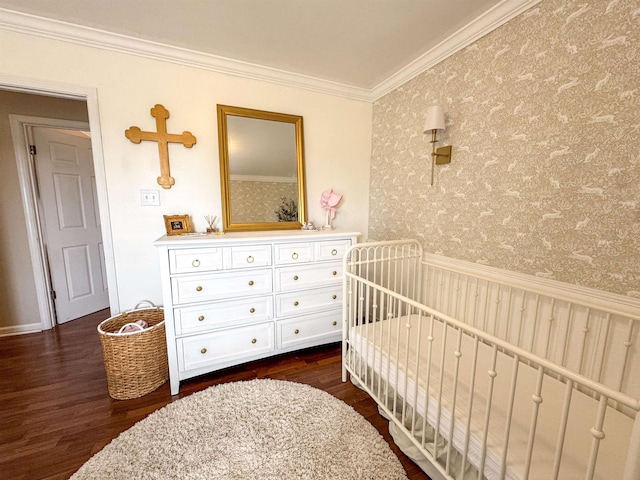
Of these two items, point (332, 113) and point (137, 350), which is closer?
point (137, 350)

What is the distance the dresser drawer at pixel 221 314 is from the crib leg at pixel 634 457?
1.61 metres

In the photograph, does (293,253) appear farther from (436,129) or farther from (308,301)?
(436,129)

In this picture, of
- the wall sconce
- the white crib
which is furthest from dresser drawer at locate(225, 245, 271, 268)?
the wall sconce

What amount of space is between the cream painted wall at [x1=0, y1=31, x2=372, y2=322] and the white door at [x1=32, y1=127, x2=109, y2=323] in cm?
112

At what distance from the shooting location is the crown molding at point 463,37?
53.2 inches

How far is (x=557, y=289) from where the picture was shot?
4.14ft

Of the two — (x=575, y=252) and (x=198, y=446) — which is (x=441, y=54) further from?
(x=198, y=446)

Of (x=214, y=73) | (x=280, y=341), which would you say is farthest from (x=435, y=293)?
(x=214, y=73)

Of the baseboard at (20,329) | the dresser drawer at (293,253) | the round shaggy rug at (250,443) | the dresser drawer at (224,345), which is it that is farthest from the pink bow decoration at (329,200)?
the baseboard at (20,329)

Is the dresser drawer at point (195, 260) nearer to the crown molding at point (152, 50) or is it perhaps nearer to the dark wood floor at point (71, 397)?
the dark wood floor at point (71, 397)

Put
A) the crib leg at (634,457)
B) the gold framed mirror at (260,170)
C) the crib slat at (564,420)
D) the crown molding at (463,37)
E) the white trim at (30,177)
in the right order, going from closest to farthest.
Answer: the crib leg at (634,457), the crib slat at (564,420), the crown molding at (463,37), the white trim at (30,177), the gold framed mirror at (260,170)

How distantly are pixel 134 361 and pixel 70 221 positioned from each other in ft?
6.37

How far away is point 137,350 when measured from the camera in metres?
1.56

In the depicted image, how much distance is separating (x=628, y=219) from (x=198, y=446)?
6.99ft
